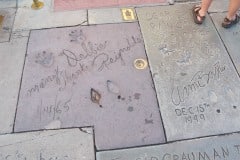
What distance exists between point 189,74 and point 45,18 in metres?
1.72

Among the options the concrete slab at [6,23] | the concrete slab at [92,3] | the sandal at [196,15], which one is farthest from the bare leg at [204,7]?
the concrete slab at [6,23]

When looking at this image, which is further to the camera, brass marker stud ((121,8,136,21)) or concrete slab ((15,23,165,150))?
brass marker stud ((121,8,136,21))

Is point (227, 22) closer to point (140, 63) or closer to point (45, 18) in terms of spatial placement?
point (140, 63)

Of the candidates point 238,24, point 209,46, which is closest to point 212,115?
point 209,46

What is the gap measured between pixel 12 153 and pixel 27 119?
325 millimetres

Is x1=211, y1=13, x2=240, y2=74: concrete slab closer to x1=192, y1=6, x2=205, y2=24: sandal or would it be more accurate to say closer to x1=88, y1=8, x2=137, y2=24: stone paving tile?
x1=192, y1=6, x2=205, y2=24: sandal

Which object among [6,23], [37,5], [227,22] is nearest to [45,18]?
[37,5]

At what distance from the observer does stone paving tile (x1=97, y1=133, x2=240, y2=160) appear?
248 centimetres

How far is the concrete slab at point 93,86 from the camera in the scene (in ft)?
8.80

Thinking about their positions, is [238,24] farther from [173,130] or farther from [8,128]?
[8,128]

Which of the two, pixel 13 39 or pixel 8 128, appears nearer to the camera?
pixel 8 128

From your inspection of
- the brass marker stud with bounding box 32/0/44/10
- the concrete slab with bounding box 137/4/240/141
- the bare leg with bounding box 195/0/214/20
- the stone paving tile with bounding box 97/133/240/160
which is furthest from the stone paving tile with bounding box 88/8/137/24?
the stone paving tile with bounding box 97/133/240/160

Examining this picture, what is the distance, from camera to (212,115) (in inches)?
107

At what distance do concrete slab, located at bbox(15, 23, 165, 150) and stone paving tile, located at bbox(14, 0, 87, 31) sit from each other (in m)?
0.11
